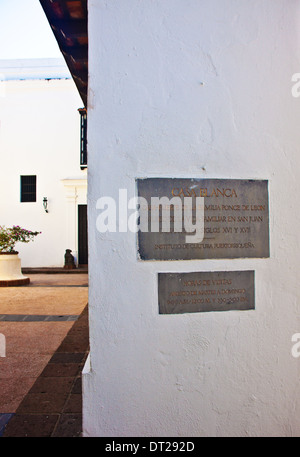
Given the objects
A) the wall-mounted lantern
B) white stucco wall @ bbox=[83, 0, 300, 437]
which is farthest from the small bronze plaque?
the wall-mounted lantern

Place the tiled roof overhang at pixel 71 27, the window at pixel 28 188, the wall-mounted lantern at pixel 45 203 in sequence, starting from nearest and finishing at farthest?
the tiled roof overhang at pixel 71 27 → the wall-mounted lantern at pixel 45 203 → the window at pixel 28 188

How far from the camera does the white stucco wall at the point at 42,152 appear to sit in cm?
1304

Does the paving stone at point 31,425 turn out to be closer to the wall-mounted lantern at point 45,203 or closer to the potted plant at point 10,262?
the potted plant at point 10,262

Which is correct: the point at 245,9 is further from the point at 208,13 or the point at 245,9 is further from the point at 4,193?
the point at 4,193

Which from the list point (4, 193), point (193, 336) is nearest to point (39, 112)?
point (4, 193)

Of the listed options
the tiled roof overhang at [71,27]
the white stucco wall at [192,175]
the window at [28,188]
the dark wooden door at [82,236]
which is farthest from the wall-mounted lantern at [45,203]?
the white stucco wall at [192,175]

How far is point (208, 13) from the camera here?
1.87m

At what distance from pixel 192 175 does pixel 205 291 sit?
2.24 ft

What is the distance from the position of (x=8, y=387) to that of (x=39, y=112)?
12785 mm

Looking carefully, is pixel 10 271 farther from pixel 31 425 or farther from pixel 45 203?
pixel 31 425

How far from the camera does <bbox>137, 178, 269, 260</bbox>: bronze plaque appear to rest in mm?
1812

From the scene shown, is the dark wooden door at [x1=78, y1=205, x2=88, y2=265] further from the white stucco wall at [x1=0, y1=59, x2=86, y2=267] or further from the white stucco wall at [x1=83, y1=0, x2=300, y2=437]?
the white stucco wall at [x1=83, y1=0, x2=300, y2=437]

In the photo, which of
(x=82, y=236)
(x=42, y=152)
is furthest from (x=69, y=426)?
(x=42, y=152)

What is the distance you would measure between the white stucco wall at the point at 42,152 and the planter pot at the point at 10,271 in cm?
433
